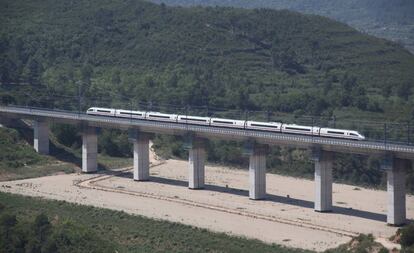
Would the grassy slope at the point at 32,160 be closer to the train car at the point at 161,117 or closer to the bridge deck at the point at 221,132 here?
the bridge deck at the point at 221,132

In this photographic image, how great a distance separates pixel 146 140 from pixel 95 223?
65.9 feet

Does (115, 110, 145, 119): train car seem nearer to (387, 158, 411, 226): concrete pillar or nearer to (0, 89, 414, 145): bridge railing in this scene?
(0, 89, 414, 145): bridge railing

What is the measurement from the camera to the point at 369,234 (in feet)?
184

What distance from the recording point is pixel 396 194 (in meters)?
62.3

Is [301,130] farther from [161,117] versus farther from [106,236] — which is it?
[106,236]

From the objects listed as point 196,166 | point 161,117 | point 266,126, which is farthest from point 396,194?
point 161,117

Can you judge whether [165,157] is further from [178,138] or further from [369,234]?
[369,234]

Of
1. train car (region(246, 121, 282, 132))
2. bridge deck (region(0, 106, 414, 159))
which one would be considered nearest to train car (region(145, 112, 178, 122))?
bridge deck (region(0, 106, 414, 159))

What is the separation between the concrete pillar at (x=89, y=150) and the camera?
282ft

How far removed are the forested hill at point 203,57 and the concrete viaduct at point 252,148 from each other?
13.8 metres

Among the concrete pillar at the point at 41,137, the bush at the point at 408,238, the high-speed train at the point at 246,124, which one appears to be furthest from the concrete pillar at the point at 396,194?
the concrete pillar at the point at 41,137

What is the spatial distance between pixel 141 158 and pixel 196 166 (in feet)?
22.7

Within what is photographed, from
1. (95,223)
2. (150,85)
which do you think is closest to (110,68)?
(150,85)

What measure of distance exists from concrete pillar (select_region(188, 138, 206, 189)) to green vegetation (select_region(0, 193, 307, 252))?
40.2 feet
